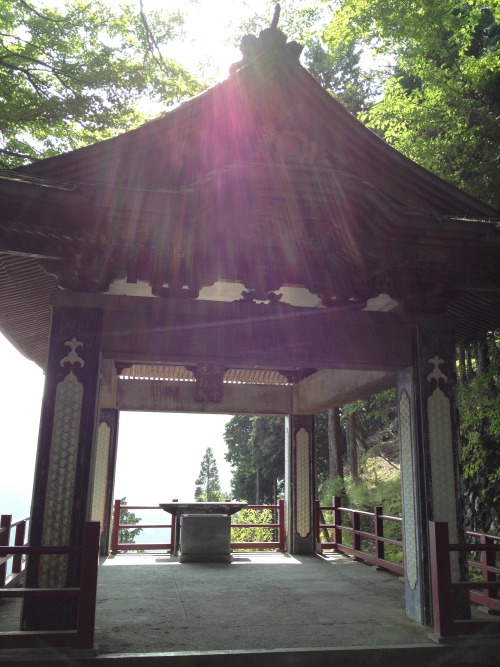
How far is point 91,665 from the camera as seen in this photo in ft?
14.1

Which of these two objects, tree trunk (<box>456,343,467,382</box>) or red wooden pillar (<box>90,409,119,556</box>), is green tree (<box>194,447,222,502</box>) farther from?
tree trunk (<box>456,343,467,382</box>)

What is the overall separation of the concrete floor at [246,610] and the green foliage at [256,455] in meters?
16.9

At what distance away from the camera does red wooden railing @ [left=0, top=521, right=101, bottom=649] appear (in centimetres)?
415

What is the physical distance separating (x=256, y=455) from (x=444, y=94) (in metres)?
19.9

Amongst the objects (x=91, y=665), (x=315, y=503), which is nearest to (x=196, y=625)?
(x=91, y=665)

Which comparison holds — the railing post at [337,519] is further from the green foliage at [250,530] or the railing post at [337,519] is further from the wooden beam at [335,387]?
the green foliage at [250,530]

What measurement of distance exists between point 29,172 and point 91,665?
4.35m

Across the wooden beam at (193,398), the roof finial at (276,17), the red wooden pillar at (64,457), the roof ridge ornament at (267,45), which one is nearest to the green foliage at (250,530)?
the wooden beam at (193,398)

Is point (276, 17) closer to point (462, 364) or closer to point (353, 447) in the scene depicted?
point (462, 364)

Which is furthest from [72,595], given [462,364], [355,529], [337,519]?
[337,519]

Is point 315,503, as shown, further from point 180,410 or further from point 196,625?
point 196,625

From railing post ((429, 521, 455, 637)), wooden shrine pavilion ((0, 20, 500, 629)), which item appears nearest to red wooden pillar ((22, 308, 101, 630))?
wooden shrine pavilion ((0, 20, 500, 629))

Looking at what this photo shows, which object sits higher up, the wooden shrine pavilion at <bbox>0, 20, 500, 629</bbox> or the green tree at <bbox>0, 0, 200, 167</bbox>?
the green tree at <bbox>0, 0, 200, 167</bbox>

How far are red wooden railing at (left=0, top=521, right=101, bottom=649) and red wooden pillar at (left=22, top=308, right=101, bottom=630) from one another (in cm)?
48
